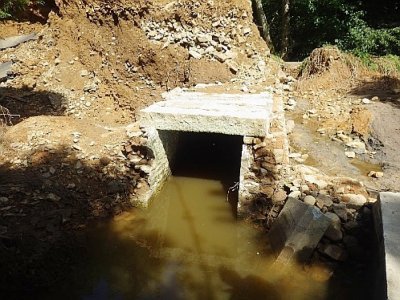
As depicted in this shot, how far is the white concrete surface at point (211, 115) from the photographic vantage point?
4.69 metres

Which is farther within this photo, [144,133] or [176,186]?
[176,186]

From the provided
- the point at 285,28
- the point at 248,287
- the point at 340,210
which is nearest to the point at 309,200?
the point at 340,210

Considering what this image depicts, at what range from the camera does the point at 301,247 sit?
391 centimetres

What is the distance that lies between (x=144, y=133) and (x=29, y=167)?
1.79 metres

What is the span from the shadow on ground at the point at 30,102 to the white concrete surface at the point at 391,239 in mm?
6201

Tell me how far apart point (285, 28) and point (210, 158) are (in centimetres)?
587

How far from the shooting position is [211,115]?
474cm

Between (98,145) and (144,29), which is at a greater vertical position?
(144,29)

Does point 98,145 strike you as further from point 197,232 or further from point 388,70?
point 388,70

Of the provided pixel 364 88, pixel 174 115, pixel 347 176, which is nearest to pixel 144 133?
pixel 174 115

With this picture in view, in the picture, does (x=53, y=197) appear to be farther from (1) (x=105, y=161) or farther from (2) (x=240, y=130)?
(2) (x=240, y=130)

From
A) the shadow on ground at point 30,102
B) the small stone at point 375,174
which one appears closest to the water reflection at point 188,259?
the small stone at point 375,174

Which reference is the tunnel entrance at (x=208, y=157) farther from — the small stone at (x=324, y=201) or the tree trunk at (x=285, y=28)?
the tree trunk at (x=285, y=28)

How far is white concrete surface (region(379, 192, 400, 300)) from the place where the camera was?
8.98ft
